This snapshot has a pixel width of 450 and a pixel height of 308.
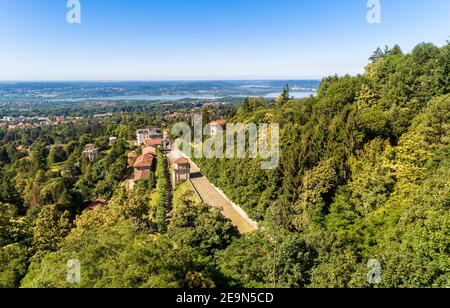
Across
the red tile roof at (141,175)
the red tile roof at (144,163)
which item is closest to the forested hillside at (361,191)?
the red tile roof at (141,175)

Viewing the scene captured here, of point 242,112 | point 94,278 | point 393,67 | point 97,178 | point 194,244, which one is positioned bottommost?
point 97,178

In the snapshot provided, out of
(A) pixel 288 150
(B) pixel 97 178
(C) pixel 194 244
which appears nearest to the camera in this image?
(C) pixel 194 244

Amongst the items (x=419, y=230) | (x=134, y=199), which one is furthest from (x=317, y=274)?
(x=134, y=199)

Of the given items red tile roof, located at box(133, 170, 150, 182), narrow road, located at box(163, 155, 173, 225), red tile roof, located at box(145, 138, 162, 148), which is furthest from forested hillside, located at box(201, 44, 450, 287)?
red tile roof, located at box(145, 138, 162, 148)

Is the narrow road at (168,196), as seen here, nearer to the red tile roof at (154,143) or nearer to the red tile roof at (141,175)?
the red tile roof at (141,175)

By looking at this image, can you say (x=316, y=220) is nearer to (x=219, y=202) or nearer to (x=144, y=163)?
(x=219, y=202)

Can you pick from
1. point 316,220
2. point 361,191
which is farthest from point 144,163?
point 361,191

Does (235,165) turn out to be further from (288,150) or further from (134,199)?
(134,199)
